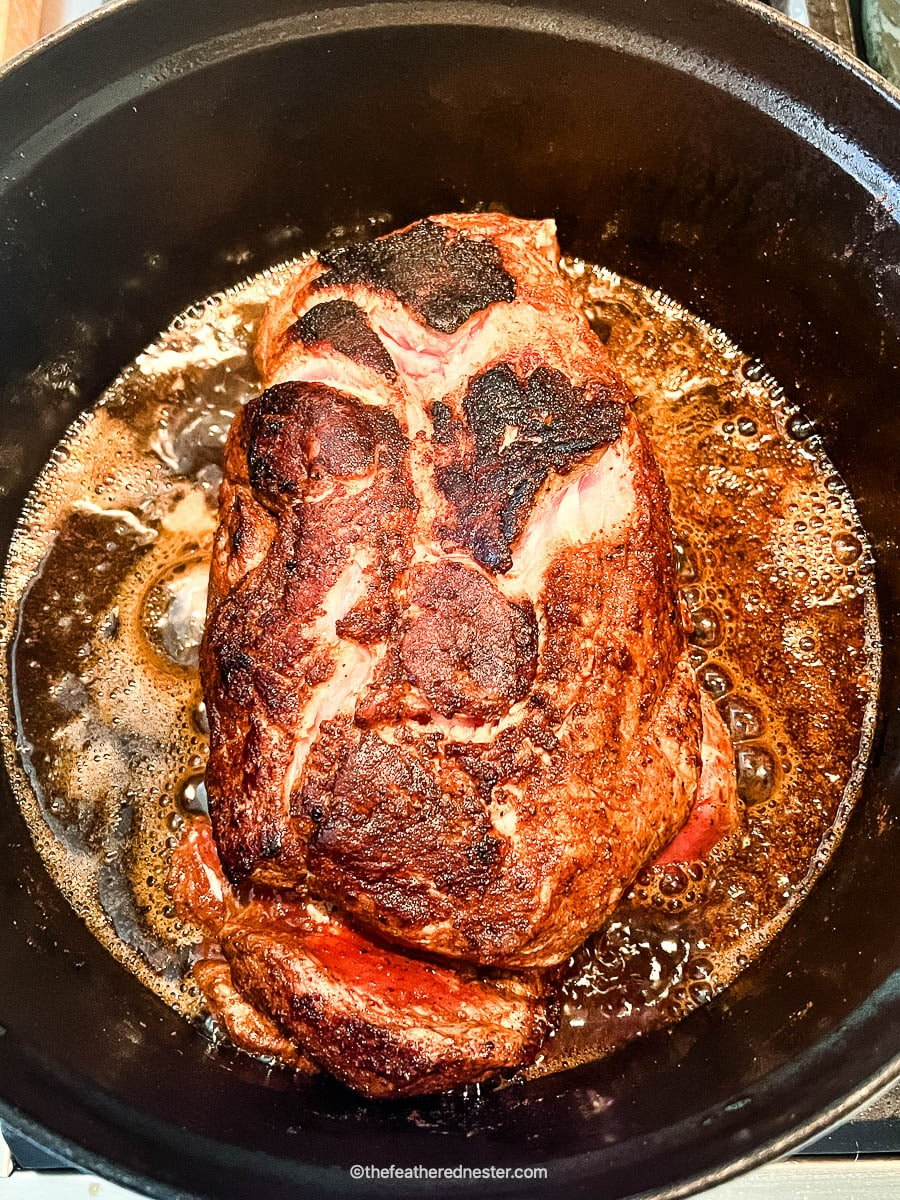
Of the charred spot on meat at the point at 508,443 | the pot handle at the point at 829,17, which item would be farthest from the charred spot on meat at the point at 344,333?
the pot handle at the point at 829,17

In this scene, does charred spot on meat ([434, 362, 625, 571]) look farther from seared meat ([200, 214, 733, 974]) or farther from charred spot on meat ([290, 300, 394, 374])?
charred spot on meat ([290, 300, 394, 374])

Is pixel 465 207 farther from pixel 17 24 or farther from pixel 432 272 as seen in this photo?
pixel 17 24

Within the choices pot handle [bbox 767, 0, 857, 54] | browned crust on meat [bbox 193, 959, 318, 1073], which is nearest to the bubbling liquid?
browned crust on meat [bbox 193, 959, 318, 1073]

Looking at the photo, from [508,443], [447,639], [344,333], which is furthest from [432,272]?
[447,639]

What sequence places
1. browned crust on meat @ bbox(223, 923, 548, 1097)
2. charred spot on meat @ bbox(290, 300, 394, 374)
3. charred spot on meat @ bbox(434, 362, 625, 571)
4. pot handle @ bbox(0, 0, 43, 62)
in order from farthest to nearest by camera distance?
pot handle @ bbox(0, 0, 43, 62) < charred spot on meat @ bbox(290, 300, 394, 374) < charred spot on meat @ bbox(434, 362, 625, 571) < browned crust on meat @ bbox(223, 923, 548, 1097)

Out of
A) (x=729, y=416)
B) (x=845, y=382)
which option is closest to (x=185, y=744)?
(x=729, y=416)

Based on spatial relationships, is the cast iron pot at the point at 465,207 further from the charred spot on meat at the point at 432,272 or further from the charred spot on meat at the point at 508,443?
the charred spot on meat at the point at 508,443
